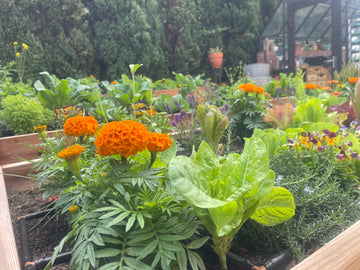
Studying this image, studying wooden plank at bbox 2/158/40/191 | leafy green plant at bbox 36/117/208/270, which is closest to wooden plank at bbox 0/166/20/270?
leafy green plant at bbox 36/117/208/270

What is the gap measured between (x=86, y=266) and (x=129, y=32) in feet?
21.9

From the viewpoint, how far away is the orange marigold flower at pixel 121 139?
0.82 m

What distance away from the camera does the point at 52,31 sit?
6109 millimetres

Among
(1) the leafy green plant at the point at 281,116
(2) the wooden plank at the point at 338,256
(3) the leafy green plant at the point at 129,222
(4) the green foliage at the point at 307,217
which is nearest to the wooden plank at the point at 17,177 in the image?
(3) the leafy green plant at the point at 129,222

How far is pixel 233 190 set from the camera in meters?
0.81

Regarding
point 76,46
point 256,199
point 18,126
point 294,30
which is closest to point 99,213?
point 256,199

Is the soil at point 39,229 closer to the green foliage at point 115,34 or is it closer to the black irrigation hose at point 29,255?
the black irrigation hose at point 29,255

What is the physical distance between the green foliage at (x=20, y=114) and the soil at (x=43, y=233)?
36.3 inches

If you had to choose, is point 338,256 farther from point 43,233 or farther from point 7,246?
point 43,233

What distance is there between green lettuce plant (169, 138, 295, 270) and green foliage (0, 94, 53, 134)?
208 cm

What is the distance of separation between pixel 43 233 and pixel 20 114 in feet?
4.98

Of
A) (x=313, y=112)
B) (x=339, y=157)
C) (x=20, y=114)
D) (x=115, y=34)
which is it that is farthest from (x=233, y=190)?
(x=115, y=34)

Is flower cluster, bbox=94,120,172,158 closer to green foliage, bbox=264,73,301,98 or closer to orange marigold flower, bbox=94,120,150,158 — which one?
orange marigold flower, bbox=94,120,150,158

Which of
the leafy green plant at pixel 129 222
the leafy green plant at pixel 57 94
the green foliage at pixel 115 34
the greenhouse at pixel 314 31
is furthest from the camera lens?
the greenhouse at pixel 314 31
